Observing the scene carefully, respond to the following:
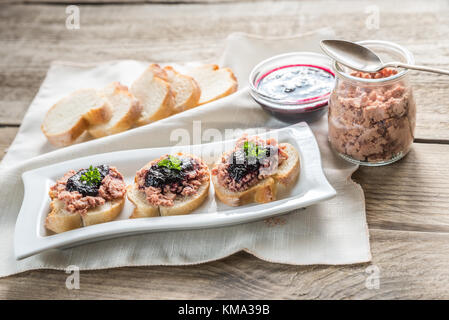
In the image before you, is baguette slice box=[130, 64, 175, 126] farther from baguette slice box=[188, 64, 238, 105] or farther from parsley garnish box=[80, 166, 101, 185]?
parsley garnish box=[80, 166, 101, 185]

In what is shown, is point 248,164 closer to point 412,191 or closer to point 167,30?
point 412,191

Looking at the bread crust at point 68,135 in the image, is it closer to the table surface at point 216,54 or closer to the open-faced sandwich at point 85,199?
the table surface at point 216,54

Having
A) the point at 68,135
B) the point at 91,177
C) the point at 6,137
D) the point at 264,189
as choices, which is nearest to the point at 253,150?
the point at 264,189

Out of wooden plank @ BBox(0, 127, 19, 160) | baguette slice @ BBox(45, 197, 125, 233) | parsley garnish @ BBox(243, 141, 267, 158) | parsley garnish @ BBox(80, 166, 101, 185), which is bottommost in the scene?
wooden plank @ BBox(0, 127, 19, 160)

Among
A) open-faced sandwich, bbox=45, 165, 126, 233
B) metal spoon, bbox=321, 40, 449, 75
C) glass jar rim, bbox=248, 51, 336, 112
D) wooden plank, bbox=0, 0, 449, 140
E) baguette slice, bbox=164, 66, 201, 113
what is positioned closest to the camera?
open-faced sandwich, bbox=45, 165, 126, 233

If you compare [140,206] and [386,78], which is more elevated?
[386,78]

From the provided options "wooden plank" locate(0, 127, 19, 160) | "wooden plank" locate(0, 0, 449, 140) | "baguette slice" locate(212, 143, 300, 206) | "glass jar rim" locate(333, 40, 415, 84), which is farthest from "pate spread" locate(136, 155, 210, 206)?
"wooden plank" locate(0, 0, 449, 140)

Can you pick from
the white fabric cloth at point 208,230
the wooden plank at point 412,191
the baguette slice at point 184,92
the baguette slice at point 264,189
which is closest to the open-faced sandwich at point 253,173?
the baguette slice at point 264,189
